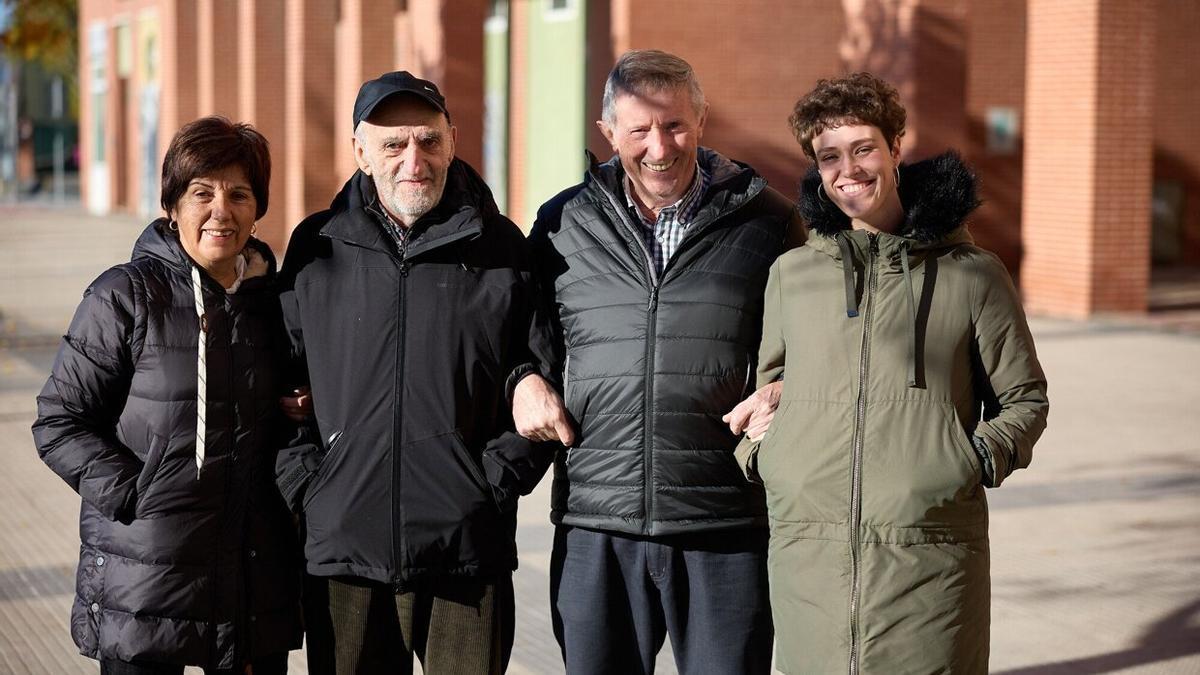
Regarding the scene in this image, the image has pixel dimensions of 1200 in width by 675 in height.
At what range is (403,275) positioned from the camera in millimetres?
3879

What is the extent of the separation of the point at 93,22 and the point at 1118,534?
4698 cm

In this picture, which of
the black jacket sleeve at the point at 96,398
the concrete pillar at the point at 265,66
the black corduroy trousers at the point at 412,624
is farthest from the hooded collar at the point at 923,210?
the concrete pillar at the point at 265,66

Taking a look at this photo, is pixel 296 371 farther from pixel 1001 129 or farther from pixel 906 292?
pixel 1001 129

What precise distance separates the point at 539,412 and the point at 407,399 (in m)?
0.33

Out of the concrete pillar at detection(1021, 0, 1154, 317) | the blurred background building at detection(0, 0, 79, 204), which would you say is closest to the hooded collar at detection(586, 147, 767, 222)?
the concrete pillar at detection(1021, 0, 1154, 317)

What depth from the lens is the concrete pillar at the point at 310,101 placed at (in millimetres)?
25812

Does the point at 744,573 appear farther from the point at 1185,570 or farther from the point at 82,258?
the point at 82,258

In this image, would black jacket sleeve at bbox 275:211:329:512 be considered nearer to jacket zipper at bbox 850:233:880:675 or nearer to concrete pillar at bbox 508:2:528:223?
jacket zipper at bbox 850:233:880:675

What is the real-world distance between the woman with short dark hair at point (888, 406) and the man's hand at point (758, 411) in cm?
6

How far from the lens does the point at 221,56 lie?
34031mm

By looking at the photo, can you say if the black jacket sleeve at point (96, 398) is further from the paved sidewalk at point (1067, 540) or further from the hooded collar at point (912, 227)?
the paved sidewalk at point (1067, 540)

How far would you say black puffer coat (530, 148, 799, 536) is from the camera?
3904 mm

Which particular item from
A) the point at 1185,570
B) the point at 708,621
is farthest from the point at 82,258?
the point at 708,621

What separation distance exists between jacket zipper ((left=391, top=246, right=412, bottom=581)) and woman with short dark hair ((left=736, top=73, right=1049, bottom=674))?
0.89 meters
